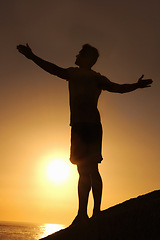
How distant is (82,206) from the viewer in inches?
212

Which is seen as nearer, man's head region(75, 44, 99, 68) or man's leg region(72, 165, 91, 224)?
man's leg region(72, 165, 91, 224)

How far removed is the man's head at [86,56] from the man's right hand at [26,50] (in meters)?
0.92

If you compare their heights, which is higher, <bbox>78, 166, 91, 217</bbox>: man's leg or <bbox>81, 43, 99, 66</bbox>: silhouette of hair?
<bbox>81, 43, 99, 66</bbox>: silhouette of hair

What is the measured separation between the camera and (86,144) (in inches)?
211

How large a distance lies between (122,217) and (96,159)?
1407 millimetres

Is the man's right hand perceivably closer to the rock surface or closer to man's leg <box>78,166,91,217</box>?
man's leg <box>78,166,91,217</box>

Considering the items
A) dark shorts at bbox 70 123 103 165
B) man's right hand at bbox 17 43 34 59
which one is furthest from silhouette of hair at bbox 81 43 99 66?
dark shorts at bbox 70 123 103 165

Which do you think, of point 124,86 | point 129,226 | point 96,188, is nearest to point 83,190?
point 96,188

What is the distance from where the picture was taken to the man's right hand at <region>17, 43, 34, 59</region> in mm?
5496

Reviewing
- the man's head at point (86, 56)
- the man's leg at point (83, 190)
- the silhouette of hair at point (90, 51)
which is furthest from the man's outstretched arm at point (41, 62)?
the man's leg at point (83, 190)

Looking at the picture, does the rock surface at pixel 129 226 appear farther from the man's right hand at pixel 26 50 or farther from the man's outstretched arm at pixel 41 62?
the man's right hand at pixel 26 50

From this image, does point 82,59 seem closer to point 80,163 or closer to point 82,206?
point 80,163

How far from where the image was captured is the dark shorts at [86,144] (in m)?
5.34

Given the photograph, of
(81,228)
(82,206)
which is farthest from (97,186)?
(81,228)
